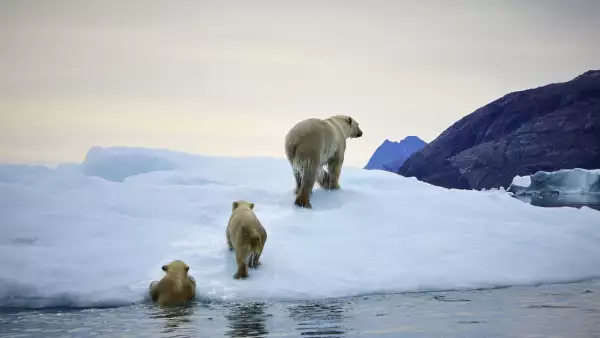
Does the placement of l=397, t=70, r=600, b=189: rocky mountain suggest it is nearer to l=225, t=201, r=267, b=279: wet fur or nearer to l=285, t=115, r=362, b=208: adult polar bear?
l=285, t=115, r=362, b=208: adult polar bear

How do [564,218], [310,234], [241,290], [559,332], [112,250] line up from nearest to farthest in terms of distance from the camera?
[559,332], [241,290], [112,250], [310,234], [564,218]

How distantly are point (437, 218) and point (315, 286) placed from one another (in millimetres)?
2886

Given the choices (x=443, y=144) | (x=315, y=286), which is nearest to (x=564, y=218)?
(x=315, y=286)

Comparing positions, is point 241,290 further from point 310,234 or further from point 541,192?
point 541,192

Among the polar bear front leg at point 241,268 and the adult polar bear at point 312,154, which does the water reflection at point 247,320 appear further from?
the adult polar bear at point 312,154

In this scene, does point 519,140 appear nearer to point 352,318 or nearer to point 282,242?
point 282,242

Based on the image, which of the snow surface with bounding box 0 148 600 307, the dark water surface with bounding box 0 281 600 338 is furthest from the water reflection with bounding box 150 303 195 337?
the snow surface with bounding box 0 148 600 307

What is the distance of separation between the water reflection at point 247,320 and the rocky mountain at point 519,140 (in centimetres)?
14324

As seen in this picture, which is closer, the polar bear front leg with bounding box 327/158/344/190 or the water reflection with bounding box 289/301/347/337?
the water reflection with bounding box 289/301/347/337

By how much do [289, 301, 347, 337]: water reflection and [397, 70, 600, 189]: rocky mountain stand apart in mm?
142991

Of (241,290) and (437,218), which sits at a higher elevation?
(437,218)

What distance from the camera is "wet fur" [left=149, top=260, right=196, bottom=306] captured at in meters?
6.20

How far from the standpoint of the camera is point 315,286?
6.71 m

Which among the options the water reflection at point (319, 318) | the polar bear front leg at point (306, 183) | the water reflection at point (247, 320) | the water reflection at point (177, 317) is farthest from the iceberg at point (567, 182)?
the water reflection at point (177, 317)
